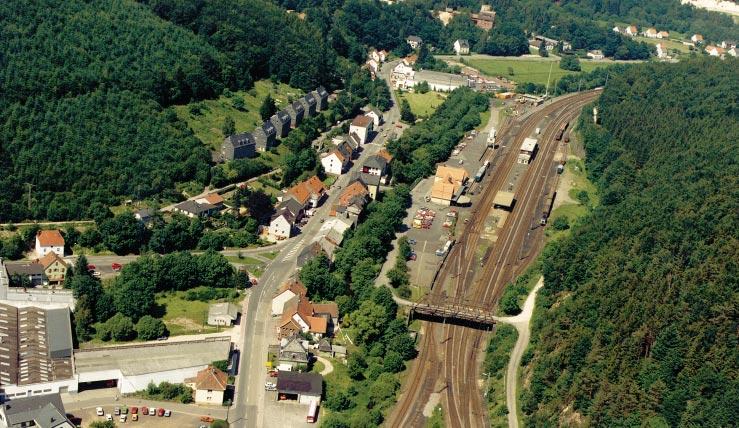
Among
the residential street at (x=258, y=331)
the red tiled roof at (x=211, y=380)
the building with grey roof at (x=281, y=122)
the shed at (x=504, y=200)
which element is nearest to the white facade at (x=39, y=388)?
the red tiled roof at (x=211, y=380)

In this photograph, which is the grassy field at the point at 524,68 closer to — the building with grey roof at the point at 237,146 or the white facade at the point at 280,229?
the building with grey roof at the point at 237,146

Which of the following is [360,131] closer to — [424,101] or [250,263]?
[424,101]

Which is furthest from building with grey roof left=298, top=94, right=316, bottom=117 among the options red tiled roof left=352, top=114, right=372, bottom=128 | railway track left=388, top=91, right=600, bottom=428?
A: railway track left=388, top=91, right=600, bottom=428

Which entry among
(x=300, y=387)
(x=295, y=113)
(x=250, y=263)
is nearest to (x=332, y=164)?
(x=295, y=113)

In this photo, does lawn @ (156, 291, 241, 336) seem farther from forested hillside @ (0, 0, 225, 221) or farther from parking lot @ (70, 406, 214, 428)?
forested hillside @ (0, 0, 225, 221)

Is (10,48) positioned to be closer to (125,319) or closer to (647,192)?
(125,319)
